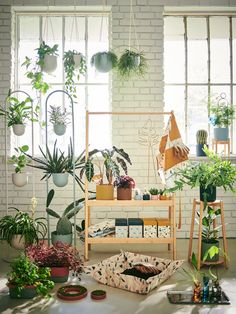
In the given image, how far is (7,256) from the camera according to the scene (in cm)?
495

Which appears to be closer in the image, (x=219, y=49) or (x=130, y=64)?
(x=130, y=64)

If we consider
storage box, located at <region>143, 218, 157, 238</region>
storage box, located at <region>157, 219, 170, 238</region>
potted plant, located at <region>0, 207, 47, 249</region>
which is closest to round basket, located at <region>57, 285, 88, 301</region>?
potted plant, located at <region>0, 207, 47, 249</region>

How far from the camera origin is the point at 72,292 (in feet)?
12.3

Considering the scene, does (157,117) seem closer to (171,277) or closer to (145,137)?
(145,137)

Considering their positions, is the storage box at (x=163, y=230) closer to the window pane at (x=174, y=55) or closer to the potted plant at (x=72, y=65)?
the potted plant at (x=72, y=65)

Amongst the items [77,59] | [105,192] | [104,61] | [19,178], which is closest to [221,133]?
[104,61]

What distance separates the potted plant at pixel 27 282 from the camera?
11.8 feet

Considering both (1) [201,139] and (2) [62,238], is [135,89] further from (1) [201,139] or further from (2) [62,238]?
(2) [62,238]

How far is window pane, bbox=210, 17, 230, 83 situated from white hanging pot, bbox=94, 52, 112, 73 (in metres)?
1.67

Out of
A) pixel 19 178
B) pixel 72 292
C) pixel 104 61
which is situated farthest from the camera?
pixel 104 61

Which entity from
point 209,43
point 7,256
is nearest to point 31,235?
point 7,256

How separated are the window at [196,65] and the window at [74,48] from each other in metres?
0.89

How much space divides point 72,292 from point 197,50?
3764mm

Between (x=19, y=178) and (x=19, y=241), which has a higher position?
(x=19, y=178)
